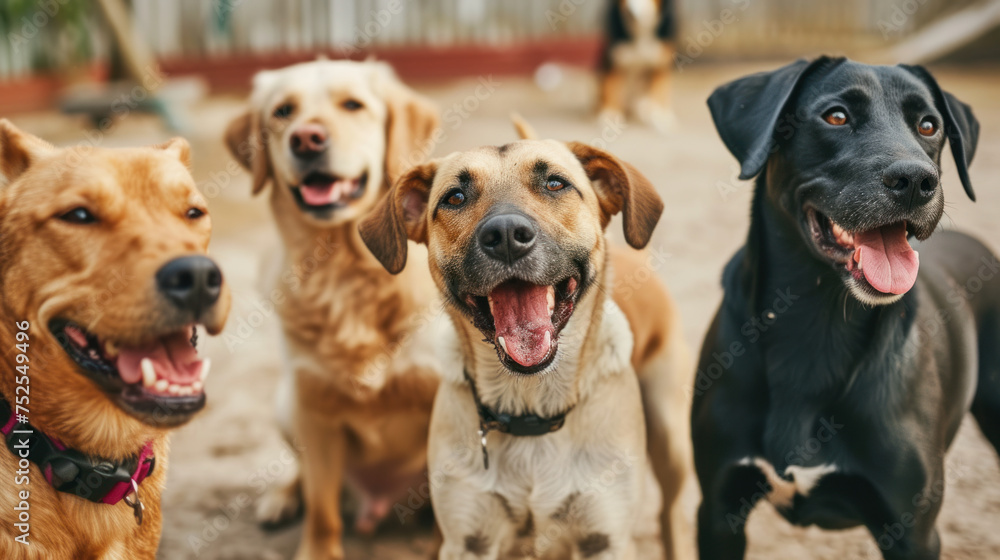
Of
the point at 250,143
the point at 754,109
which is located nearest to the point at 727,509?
the point at 754,109

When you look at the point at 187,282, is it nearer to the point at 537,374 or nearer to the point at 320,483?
the point at 537,374

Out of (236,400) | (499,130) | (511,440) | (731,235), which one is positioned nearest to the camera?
(511,440)

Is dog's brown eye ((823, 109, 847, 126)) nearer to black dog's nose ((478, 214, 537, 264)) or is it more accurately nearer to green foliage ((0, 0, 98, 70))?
black dog's nose ((478, 214, 537, 264))

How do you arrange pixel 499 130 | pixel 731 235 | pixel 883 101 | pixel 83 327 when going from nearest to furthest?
pixel 83 327 < pixel 883 101 < pixel 731 235 < pixel 499 130

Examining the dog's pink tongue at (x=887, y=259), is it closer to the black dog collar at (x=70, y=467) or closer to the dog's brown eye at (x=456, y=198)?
the dog's brown eye at (x=456, y=198)

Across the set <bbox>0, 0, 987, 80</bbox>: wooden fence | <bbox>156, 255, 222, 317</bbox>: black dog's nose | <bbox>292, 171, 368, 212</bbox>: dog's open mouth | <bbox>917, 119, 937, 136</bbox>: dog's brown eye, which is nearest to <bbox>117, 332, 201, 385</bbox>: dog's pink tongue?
<bbox>156, 255, 222, 317</bbox>: black dog's nose

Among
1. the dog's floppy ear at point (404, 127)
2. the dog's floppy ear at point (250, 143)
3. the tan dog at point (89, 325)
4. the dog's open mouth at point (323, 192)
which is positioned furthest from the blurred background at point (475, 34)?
the tan dog at point (89, 325)

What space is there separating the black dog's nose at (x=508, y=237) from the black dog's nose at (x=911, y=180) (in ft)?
3.39

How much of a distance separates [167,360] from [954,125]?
2541 millimetres

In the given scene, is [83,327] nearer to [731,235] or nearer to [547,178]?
[547,178]

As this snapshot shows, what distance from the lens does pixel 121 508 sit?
7.97ft

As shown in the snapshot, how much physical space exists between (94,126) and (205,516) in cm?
721

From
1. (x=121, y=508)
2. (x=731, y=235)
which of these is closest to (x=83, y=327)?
(x=121, y=508)

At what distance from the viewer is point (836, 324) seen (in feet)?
8.98
